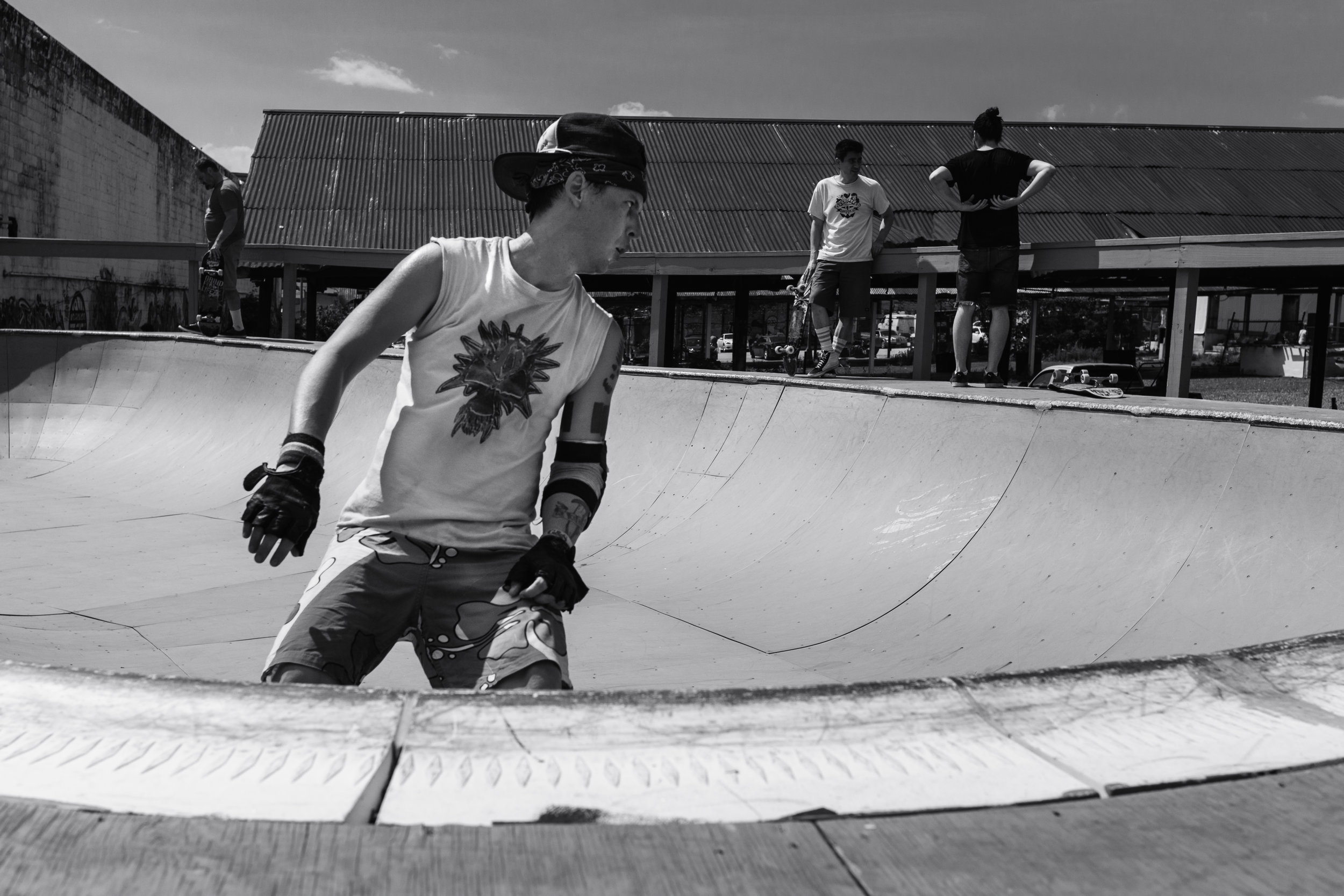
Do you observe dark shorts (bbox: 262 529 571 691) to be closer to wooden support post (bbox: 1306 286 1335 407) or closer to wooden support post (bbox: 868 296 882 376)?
wooden support post (bbox: 1306 286 1335 407)

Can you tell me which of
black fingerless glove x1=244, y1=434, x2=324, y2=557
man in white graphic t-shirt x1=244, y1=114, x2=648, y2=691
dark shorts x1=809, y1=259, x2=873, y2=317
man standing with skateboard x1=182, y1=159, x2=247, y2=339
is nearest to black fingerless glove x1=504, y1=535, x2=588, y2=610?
man in white graphic t-shirt x1=244, y1=114, x2=648, y2=691

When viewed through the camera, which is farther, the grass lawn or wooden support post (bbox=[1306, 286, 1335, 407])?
the grass lawn

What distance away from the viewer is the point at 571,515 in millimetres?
2576

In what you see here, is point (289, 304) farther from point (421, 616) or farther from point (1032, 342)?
point (1032, 342)

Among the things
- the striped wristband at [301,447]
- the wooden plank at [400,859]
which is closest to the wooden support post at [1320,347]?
the striped wristband at [301,447]

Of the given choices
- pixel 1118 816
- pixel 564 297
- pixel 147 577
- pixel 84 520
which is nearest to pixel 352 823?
pixel 1118 816

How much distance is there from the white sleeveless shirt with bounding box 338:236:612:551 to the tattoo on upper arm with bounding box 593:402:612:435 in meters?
0.11

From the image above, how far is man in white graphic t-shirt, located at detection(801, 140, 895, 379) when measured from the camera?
8.97 meters

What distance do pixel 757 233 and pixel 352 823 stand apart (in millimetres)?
22118

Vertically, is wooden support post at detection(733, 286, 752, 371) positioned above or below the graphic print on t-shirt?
above

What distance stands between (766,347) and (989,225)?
19.1 m

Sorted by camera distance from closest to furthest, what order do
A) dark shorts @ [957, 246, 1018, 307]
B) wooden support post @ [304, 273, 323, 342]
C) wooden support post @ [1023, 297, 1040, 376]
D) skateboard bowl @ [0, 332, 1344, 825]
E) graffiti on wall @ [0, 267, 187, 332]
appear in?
skateboard bowl @ [0, 332, 1344, 825], dark shorts @ [957, 246, 1018, 307], wooden support post @ [304, 273, 323, 342], graffiti on wall @ [0, 267, 187, 332], wooden support post @ [1023, 297, 1040, 376]

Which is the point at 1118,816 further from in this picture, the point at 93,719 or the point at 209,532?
the point at 209,532

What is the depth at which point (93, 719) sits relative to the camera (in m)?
1.31
